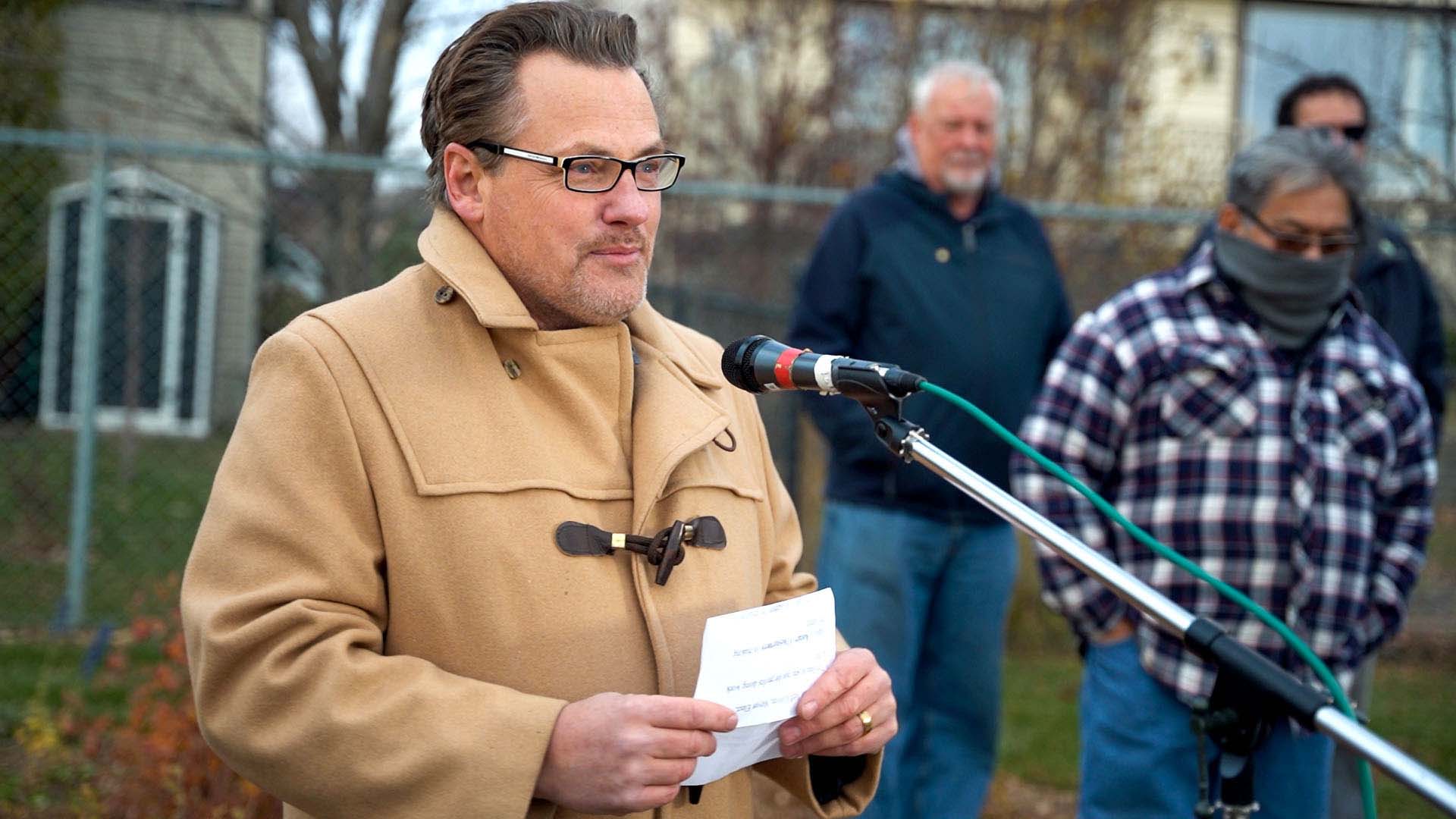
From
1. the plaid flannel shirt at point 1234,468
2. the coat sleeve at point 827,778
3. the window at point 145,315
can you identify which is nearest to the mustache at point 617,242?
the coat sleeve at point 827,778

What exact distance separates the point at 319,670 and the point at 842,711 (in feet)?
2.68

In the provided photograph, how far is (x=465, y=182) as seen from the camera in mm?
2426

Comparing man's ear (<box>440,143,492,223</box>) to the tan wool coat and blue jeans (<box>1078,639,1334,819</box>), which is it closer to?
the tan wool coat

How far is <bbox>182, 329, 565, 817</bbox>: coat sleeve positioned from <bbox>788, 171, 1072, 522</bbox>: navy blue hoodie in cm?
246

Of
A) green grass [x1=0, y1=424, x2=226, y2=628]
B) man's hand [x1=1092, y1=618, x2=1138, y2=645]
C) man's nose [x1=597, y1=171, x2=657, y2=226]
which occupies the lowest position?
green grass [x1=0, y1=424, x2=226, y2=628]

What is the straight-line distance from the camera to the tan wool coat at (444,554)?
2000 mm

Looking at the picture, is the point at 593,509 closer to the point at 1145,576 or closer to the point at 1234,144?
the point at 1145,576

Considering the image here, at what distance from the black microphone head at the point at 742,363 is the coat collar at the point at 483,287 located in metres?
0.35

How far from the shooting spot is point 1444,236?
7.19 metres

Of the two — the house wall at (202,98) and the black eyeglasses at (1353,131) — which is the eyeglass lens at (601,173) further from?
the house wall at (202,98)

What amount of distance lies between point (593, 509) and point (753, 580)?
0.36 meters

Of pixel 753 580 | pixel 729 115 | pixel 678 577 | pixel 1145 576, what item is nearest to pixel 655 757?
pixel 678 577

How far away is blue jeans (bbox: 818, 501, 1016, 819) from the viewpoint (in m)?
4.36

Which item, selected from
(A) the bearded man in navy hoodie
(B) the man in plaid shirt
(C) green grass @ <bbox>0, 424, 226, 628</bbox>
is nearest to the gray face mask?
(B) the man in plaid shirt
